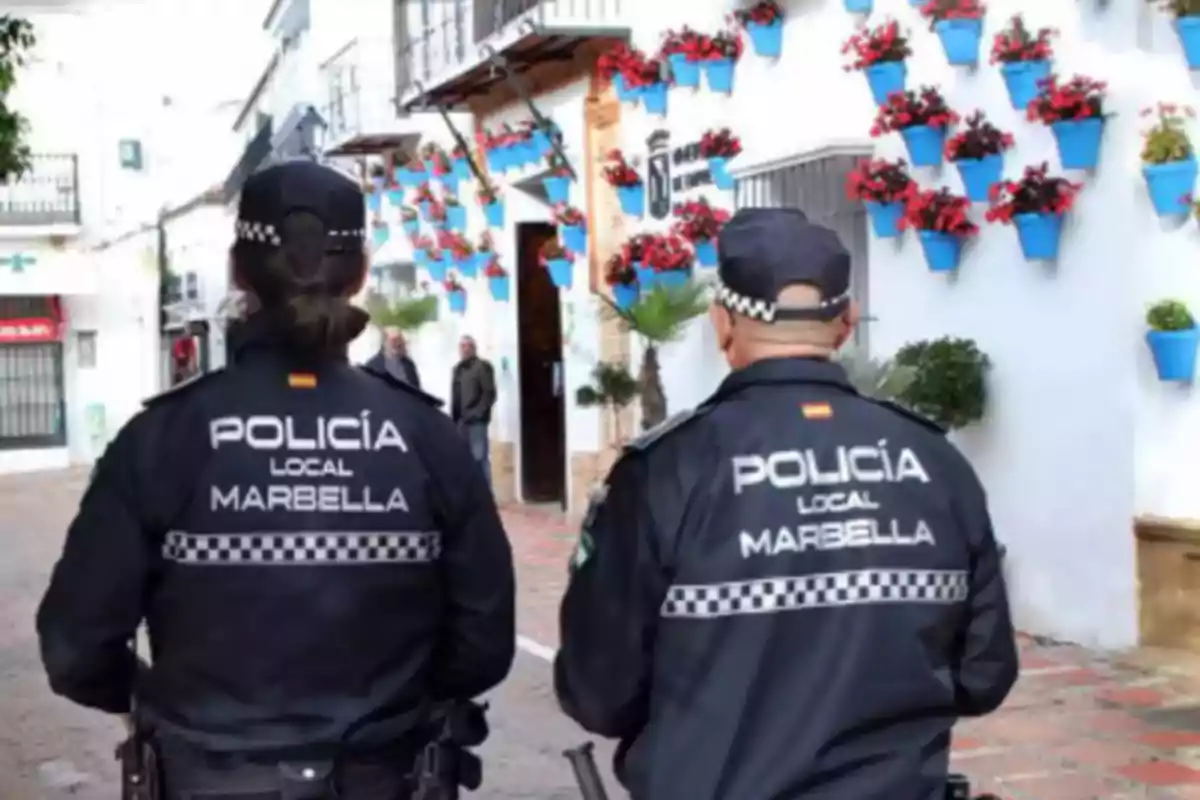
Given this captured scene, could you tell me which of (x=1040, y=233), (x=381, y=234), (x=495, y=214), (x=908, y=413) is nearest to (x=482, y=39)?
(x=495, y=214)

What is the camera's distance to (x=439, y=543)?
3.59 metres

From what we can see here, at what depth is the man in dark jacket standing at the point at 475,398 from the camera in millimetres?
19125

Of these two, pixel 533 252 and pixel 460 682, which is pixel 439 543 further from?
pixel 533 252

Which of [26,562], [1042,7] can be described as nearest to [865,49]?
[1042,7]

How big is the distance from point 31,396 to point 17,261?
8.55ft

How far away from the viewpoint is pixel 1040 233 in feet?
33.7

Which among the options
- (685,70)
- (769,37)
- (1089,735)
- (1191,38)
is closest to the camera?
(1089,735)

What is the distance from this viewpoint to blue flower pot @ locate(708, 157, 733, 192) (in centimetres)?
1420

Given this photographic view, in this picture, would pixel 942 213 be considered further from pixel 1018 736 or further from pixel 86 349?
pixel 86 349

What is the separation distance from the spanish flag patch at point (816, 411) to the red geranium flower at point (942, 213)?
8.25 metres

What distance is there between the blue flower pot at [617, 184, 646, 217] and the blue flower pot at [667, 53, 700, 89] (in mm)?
1404

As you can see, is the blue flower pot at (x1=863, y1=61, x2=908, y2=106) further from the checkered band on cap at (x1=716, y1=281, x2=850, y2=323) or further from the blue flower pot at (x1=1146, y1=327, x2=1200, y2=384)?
the checkered band on cap at (x1=716, y1=281, x2=850, y2=323)

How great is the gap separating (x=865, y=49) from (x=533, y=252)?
9.24 meters

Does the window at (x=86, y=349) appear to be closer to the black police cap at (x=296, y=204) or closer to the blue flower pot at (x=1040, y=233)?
the blue flower pot at (x=1040, y=233)
